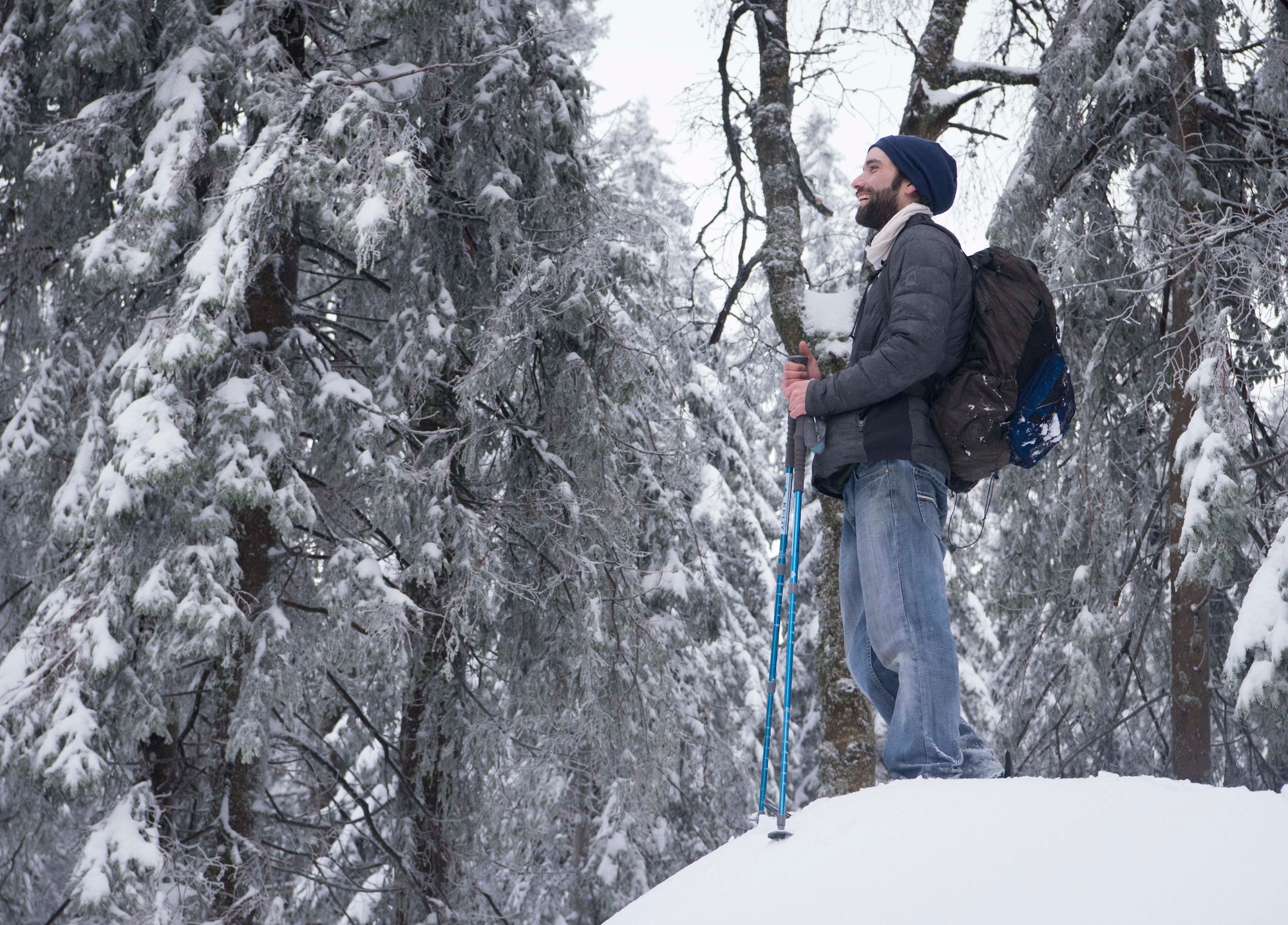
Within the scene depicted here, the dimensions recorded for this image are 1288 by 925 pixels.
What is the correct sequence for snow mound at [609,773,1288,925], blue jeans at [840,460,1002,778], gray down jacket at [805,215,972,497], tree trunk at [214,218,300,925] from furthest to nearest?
1. tree trunk at [214,218,300,925]
2. gray down jacket at [805,215,972,497]
3. blue jeans at [840,460,1002,778]
4. snow mound at [609,773,1288,925]

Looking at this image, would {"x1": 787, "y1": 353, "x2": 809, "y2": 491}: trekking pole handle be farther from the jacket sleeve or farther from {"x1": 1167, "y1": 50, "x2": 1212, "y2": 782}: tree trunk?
{"x1": 1167, "y1": 50, "x2": 1212, "y2": 782}: tree trunk

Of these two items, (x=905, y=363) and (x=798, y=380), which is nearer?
(x=905, y=363)

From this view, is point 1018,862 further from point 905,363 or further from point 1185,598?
point 1185,598

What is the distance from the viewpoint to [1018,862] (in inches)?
86.3

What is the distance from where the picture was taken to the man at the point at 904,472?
2.95 m

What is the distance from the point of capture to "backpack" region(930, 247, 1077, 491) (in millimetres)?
3076

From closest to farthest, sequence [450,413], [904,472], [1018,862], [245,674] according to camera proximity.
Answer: [1018,862] < [904,472] < [245,674] < [450,413]

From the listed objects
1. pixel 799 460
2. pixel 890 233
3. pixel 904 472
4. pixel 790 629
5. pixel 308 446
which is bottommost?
pixel 790 629

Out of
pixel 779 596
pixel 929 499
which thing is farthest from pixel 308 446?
pixel 929 499

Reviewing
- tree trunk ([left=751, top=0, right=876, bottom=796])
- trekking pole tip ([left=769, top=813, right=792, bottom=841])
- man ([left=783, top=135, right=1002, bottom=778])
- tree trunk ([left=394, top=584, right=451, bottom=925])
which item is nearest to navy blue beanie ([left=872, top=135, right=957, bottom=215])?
man ([left=783, top=135, right=1002, bottom=778])

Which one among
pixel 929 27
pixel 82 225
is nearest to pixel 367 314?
pixel 82 225

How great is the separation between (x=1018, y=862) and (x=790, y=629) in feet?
3.36

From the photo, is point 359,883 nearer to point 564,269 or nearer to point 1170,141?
point 564,269

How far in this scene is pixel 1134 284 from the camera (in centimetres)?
Answer: 743
